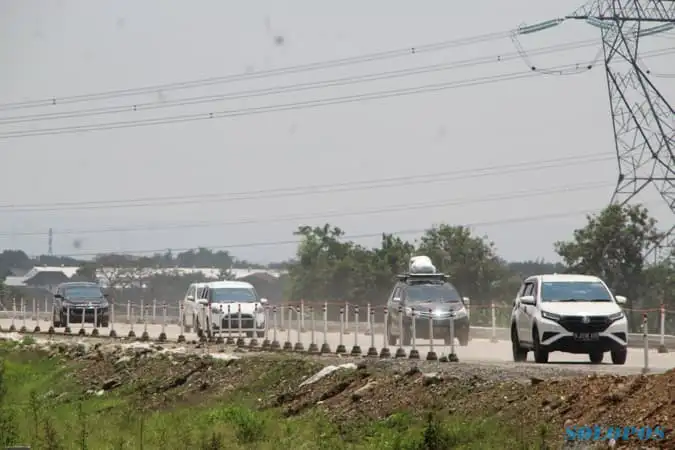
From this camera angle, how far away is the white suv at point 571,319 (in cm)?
2873

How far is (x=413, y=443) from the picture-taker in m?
17.5

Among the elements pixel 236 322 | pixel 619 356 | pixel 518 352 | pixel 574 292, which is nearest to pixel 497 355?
pixel 518 352

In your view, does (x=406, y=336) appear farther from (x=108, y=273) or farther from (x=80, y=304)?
(x=108, y=273)

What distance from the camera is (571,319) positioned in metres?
28.8

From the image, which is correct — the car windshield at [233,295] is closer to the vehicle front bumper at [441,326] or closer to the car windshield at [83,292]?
the vehicle front bumper at [441,326]

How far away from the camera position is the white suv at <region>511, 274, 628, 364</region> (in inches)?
1131

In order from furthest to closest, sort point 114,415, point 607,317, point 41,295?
point 41,295 < point 607,317 < point 114,415

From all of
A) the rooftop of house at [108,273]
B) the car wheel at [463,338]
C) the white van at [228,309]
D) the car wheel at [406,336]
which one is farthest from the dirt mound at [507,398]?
the rooftop of house at [108,273]

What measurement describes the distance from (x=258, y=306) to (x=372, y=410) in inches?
1043

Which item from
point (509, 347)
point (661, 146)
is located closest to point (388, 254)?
point (661, 146)

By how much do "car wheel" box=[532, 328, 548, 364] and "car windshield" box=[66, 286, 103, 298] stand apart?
36333mm

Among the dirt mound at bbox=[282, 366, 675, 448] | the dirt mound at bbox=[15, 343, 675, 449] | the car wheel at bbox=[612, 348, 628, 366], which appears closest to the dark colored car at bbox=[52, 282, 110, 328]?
the dirt mound at bbox=[15, 343, 675, 449]

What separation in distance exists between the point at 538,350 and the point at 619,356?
70.4 inches

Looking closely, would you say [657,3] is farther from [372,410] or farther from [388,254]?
[388,254]
